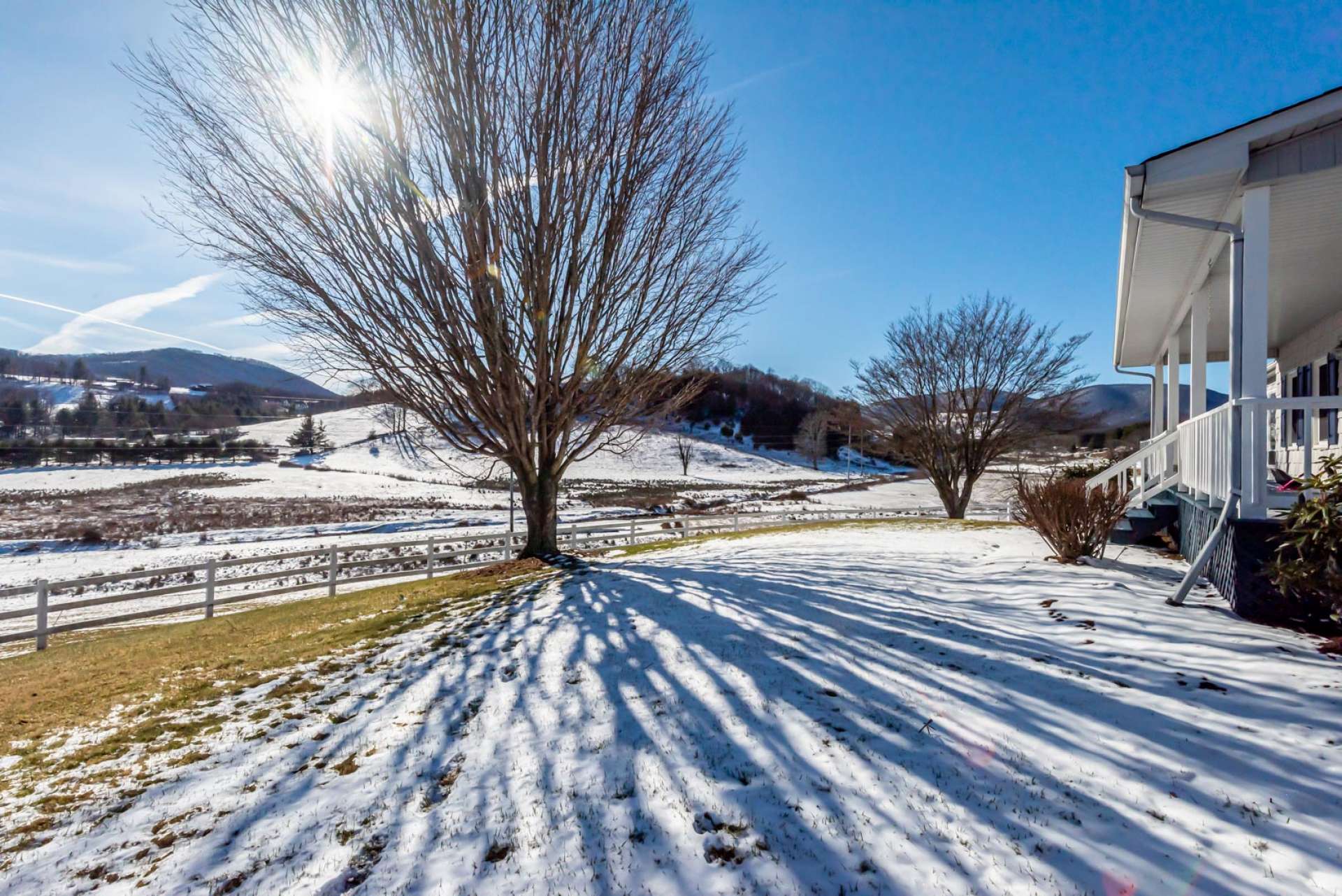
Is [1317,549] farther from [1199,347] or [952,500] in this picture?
[952,500]

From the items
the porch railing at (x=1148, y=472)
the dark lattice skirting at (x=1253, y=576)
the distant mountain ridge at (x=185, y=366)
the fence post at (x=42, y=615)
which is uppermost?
the distant mountain ridge at (x=185, y=366)

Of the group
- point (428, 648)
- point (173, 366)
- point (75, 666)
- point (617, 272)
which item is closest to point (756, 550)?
point (617, 272)

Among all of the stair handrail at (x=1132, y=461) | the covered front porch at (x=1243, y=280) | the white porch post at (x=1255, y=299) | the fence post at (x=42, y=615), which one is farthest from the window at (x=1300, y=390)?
the fence post at (x=42, y=615)

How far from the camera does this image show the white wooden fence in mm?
9461

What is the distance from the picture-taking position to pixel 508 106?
9414 millimetres

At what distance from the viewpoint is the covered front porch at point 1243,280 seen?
17.0 feet

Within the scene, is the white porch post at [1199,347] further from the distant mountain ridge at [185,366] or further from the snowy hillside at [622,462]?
the distant mountain ridge at [185,366]

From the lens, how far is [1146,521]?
9086 mm

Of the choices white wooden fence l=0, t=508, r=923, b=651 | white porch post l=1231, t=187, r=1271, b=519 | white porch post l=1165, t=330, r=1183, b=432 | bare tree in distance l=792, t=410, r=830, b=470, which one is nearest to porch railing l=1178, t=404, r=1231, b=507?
white porch post l=1231, t=187, r=1271, b=519

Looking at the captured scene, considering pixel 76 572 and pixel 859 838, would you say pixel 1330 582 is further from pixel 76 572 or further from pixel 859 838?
pixel 76 572

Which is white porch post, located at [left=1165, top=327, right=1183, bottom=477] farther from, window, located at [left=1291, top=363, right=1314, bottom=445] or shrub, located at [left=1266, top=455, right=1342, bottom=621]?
shrub, located at [left=1266, top=455, right=1342, bottom=621]

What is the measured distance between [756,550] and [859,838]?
9556 mm

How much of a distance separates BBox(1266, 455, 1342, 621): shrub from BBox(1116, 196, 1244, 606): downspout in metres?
0.57

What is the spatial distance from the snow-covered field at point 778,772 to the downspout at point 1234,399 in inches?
12.9
